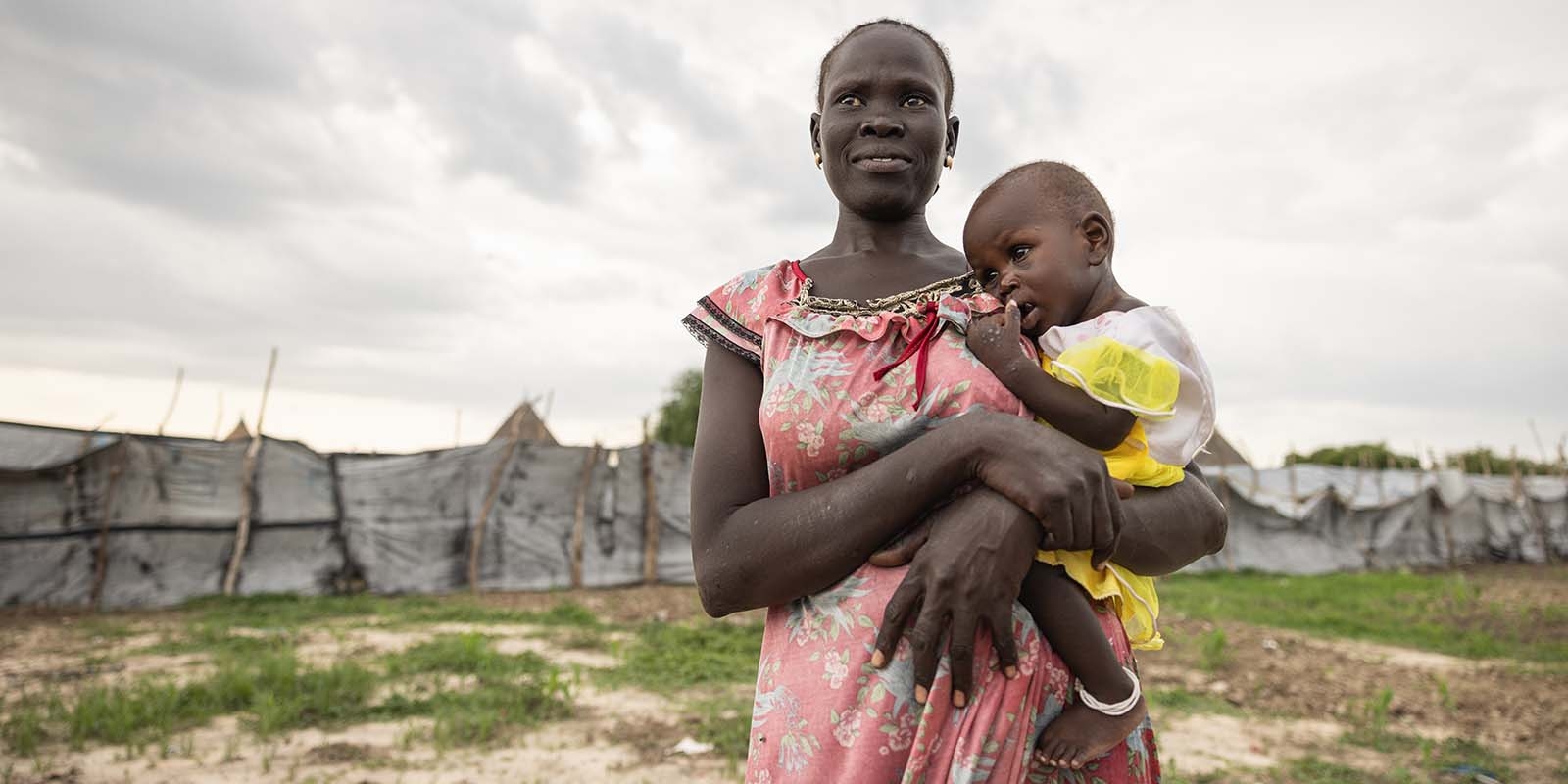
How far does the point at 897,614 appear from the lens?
115cm

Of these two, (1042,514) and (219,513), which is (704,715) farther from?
(219,513)

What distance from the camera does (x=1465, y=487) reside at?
60.4 ft

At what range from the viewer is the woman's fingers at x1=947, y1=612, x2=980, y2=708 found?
1.12 meters

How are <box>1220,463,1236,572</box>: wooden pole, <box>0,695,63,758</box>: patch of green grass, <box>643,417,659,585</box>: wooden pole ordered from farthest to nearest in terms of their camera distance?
<box>1220,463,1236,572</box>: wooden pole
<box>643,417,659,585</box>: wooden pole
<box>0,695,63,758</box>: patch of green grass

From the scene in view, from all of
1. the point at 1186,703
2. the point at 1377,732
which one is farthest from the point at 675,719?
the point at 1377,732

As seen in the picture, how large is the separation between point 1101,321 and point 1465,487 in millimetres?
21743

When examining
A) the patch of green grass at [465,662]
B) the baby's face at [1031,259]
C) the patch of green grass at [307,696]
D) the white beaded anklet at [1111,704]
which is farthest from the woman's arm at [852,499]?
the patch of green grass at [465,662]

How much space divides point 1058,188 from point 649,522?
12.9 m

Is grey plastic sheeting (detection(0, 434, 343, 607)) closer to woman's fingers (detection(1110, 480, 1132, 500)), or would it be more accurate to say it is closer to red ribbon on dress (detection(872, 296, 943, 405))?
red ribbon on dress (detection(872, 296, 943, 405))

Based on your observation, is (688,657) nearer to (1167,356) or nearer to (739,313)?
(739,313)

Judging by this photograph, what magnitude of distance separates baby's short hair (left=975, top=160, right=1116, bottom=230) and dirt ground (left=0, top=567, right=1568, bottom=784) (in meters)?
3.91

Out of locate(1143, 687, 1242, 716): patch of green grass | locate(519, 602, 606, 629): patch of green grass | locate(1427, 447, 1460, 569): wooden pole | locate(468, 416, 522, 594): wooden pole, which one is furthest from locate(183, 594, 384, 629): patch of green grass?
locate(1427, 447, 1460, 569): wooden pole

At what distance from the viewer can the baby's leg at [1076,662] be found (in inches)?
47.4

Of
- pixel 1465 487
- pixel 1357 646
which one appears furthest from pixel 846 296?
pixel 1465 487
